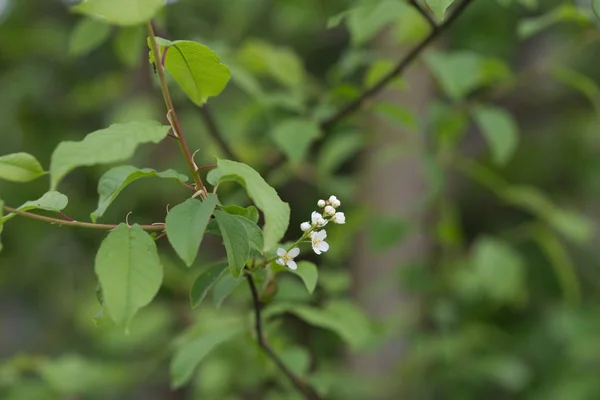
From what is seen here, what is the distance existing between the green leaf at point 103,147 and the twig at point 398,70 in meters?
0.42

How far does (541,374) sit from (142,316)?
1.00 m

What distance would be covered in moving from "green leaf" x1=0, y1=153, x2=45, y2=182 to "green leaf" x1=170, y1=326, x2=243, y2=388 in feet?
0.96

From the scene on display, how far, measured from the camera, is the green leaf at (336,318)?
808 mm

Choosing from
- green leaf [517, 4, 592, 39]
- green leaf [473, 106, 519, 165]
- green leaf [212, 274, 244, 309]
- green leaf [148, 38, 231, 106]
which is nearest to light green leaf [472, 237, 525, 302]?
green leaf [473, 106, 519, 165]

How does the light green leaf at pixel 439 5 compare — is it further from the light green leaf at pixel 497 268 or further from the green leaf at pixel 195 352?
the light green leaf at pixel 497 268

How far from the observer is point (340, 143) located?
121 centimetres

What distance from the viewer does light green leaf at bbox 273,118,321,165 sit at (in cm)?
88

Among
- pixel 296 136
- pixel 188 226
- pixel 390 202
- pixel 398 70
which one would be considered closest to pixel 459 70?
pixel 398 70

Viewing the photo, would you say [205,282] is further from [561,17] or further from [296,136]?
[561,17]

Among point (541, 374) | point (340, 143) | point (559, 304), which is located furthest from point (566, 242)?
point (340, 143)

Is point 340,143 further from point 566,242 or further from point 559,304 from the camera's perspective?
point 566,242

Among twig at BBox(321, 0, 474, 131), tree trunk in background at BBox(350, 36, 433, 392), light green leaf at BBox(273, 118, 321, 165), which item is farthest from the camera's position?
tree trunk in background at BBox(350, 36, 433, 392)

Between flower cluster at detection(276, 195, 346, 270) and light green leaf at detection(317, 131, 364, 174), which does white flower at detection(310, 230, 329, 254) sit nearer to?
flower cluster at detection(276, 195, 346, 270)

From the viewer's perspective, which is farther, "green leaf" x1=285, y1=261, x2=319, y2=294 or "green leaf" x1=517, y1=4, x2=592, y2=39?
"green leaf" x1=517, y1=4, x2=592, y2=39
